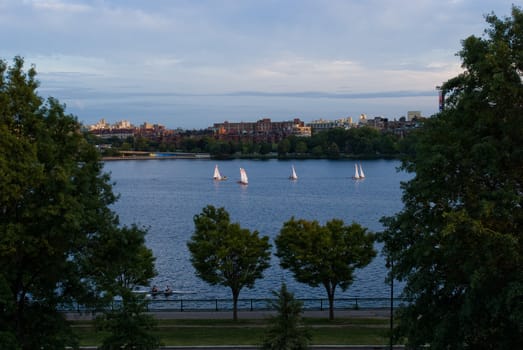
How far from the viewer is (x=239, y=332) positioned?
25188mm

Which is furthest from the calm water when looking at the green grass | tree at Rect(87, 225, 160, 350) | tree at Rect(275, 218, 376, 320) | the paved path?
tree at Rect(275, 218, 376, 320)

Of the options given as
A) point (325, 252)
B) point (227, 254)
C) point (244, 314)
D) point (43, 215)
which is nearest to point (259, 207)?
point (244, 314)

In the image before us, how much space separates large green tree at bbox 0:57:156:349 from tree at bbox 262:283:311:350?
527 centimetres

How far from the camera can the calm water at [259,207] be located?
143 feet

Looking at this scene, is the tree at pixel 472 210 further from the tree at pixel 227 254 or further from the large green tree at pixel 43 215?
the tree at pixel 227 254

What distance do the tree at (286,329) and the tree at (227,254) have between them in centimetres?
1041

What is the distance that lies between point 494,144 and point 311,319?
16.7m

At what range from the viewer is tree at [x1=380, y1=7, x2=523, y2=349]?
13.4m

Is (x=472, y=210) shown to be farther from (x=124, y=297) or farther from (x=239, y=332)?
(x=239, y=332)

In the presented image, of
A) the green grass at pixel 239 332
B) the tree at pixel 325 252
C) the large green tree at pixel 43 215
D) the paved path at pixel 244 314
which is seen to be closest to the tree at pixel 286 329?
the green grass at pixel 239 332

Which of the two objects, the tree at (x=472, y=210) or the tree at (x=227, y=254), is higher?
the tree at (x=472, y=210)

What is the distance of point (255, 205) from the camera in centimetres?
9350

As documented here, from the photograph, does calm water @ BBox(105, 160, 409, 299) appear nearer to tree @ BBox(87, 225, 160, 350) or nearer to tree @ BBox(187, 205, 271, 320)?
tree @ BBox(87, 225, 160, 350)

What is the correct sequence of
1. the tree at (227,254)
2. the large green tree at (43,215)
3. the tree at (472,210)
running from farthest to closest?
1. the tree at (227,254)
2. the large green tree at (43,215)
3. the tree at (472,210)
